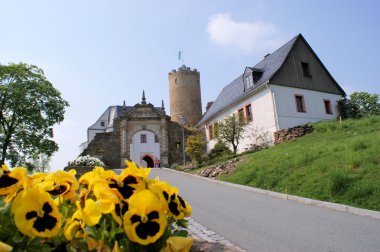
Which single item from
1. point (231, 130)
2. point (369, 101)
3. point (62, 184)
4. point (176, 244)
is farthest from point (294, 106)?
point (176, 244)

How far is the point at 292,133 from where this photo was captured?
23.5 metres

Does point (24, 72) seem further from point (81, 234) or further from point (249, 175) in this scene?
point (81, 234)

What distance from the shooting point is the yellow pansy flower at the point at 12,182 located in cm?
157

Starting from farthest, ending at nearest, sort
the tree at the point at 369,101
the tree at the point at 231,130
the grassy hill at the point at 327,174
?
the tree at the point at 369,101, the tree at the point at 231,130, the grassy hill at the point at 327,174

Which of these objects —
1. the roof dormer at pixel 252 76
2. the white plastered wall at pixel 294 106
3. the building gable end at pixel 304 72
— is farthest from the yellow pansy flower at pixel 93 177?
the roof dormer at pixel 252 76

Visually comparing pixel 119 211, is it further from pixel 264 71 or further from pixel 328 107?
pixel 328 107

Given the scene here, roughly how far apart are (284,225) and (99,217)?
7.03 m

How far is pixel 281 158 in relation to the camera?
15734mm

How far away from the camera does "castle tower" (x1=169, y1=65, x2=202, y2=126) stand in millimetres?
55656

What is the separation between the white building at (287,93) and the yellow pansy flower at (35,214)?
83.9ft

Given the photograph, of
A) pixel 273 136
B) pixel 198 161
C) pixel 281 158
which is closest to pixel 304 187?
pixel 281 158

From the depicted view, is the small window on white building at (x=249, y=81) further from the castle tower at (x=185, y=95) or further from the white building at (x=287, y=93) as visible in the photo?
the castle tower at (x=185, y=95)

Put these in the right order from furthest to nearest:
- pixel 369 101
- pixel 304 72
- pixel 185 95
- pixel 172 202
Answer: pixel 185 95 < pixel 369 101 < pixel 304 72 < pixel 172 202

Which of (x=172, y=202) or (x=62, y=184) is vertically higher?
(x=62, y=184)
